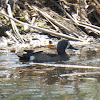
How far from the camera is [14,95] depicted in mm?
3512

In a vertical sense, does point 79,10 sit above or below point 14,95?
above

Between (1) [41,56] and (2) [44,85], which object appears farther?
(1) [41,56]

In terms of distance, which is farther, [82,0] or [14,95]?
[82,0]

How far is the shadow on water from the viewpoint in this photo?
3451 mm

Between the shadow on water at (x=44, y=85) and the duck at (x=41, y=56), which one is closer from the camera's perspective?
the shadow on water at (x=44, y=85)

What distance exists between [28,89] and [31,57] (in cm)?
344

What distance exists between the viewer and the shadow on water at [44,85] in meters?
3.45

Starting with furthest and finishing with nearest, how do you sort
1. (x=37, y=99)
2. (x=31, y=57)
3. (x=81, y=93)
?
(x=31, y=57)
(x=81, y=93)
(x=37, y=99)

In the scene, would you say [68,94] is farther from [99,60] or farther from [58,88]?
[99,60]

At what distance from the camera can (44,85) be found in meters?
4.08

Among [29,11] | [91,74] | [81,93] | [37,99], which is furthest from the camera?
[29,11]

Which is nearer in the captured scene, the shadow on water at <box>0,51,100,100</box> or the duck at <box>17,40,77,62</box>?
the shadow on water at <box>0,51,100,100</box>

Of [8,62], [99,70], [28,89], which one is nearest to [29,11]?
[8,62]

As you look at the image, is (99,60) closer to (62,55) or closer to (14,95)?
(62,55)
